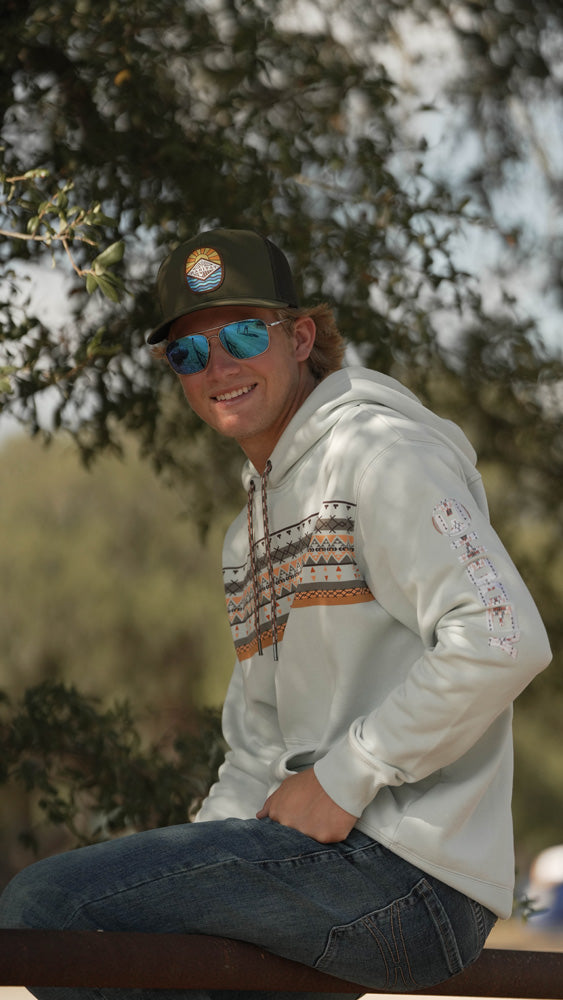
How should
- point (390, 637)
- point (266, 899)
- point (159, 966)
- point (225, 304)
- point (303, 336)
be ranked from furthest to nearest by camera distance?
1. point (303, 336)
2. point (225, 304)
3. point (390, 637)
4. point (266, 899)
5. point (159, 966)

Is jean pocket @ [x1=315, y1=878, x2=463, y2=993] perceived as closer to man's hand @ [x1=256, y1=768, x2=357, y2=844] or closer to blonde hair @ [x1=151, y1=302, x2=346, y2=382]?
man's hand @ [x1=256, y1=768, x2=357, y2=844]

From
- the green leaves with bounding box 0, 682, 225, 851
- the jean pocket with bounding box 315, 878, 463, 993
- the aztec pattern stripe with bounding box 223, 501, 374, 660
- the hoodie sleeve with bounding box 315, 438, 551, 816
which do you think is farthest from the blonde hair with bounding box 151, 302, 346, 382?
the green leaves with bounding box 0, 682, 225, 851

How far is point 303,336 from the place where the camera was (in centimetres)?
225

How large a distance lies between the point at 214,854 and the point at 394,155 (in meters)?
2.80

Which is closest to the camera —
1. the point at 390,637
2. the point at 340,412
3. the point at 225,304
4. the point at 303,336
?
the point at 390,637

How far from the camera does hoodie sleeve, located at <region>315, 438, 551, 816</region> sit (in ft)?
5.29

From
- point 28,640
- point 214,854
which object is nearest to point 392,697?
point 214,854

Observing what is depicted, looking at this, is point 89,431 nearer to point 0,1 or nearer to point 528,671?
point 0,1

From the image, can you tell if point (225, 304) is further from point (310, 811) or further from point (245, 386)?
point (310, 811)

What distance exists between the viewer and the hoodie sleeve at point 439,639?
5.29ft

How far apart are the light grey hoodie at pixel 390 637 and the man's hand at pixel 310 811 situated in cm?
2

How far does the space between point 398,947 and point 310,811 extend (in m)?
0.21

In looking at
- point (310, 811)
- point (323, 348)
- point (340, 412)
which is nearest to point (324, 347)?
point (323, 348)

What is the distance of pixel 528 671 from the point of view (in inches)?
64.5
